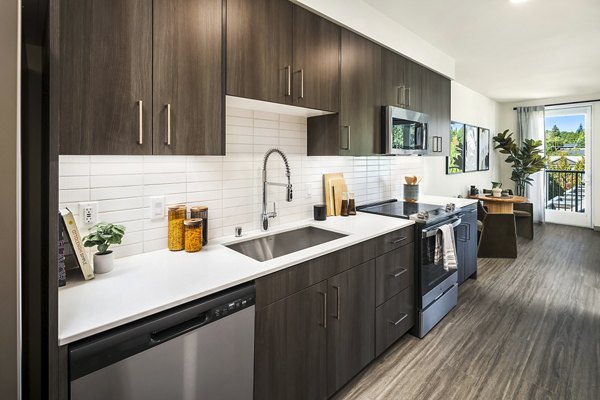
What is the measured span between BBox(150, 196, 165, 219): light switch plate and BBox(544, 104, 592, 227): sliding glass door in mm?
7547

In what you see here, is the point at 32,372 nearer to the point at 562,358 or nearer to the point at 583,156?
the point at 562,358

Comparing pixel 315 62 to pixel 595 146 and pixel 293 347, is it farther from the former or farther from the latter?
pixel 595 146

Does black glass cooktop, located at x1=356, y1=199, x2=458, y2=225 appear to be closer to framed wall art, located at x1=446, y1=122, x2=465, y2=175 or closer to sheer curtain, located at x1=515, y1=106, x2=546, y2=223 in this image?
framed wall art, located at x1=446, y1=122, x2=465, y2=175

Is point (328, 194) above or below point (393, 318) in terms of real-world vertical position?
above

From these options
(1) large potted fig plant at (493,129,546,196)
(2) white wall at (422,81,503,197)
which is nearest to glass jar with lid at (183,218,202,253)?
(2) white wall at (422,81,503,197)

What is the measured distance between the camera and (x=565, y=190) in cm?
648

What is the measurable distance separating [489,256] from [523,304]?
1.50 metres

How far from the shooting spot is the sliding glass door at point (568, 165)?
6.12m

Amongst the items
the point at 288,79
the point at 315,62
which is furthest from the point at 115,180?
the point at 315,62

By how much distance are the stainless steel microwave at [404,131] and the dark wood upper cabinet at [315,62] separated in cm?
58

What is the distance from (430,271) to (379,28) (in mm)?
1934

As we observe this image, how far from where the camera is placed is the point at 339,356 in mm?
1814

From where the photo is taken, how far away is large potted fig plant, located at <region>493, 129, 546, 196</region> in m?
6.09

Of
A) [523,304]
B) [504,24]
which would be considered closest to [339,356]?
[523,304]
